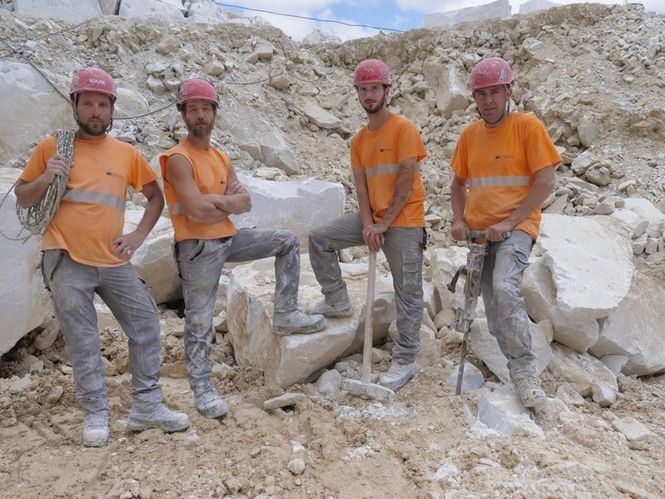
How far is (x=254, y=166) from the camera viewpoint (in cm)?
936

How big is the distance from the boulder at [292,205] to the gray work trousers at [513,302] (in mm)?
3414

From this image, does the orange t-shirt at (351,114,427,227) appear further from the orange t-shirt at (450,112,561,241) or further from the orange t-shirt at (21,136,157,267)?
the orange t-shirt at (21,136,157,267)

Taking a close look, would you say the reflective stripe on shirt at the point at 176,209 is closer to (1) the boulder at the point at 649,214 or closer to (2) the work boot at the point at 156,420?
(2) the work boot at the point at 156,420

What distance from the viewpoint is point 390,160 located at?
13.1 feet

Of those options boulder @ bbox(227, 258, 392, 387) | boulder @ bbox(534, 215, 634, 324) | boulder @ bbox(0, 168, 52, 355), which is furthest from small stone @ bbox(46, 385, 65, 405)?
boulder @ bbox(534, 215, 634, 324)

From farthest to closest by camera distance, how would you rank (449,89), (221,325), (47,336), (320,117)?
(320,117), (449,89), (221,325), (47,336)

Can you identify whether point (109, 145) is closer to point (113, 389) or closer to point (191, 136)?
point (191, 136)

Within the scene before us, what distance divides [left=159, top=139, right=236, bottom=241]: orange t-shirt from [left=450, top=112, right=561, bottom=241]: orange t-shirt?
170cm

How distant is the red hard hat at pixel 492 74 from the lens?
3523mm

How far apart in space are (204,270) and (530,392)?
2213 mm

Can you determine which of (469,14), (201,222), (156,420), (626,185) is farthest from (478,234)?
(469,14)

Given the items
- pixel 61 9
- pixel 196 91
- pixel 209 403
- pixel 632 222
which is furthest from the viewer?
pixel 61 9

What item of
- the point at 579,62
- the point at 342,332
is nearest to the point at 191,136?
the point at 342,332

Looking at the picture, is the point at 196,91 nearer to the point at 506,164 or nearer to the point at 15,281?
the point at 506,164
